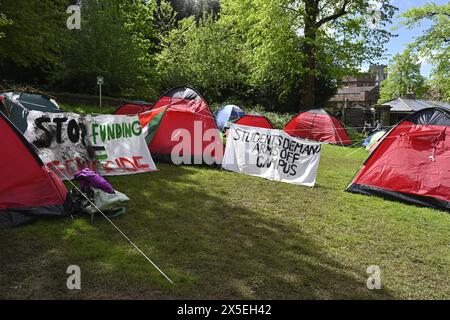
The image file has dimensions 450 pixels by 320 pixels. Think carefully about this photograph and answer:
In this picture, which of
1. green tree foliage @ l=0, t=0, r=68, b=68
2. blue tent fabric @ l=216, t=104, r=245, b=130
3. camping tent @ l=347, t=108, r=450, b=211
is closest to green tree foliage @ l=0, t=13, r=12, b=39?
green tree foliage @ l=0, t=0, r=68, b=68

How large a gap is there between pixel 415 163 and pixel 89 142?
6.98m

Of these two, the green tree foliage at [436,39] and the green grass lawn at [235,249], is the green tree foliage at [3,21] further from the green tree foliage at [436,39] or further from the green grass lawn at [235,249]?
the green tree foliage at [436,39]

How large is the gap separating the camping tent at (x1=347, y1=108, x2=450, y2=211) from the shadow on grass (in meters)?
3.22

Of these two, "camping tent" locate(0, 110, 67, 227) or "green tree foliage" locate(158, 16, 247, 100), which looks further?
"green tree foliage" locate(158, 16, 247, 100)

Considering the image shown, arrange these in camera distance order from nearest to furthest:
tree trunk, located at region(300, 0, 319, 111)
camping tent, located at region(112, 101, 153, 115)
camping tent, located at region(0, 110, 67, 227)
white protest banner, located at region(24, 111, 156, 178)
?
camping tent, located at region(0, 110, 67, 227) → white protest banner, located at region(24, 111, 156, 178) → camping tent, located at region(112, 101, 153, 115) → tree trunk, located at region(300, 0, 319, 111)

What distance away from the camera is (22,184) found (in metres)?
5.50

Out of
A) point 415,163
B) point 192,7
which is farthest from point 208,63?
point 415,163

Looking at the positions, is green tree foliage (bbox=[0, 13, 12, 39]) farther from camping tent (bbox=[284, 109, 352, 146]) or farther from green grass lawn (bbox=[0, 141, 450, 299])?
camping tent (bbox=[284, 109, 352, 146])

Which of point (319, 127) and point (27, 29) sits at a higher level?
point (27, 29)

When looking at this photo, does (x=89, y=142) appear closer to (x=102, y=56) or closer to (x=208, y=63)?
(x=102, y=56)

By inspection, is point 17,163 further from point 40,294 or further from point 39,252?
point 40,294

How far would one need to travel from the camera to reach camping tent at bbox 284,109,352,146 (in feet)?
60.1

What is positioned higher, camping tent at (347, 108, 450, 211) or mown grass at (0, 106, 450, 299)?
camping tent at (347, 108, 450, 211)
